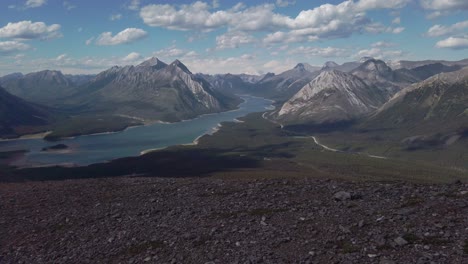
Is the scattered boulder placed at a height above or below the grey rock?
above

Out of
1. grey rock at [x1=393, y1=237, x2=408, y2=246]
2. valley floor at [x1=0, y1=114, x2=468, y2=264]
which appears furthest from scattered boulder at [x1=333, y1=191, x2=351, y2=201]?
grey rock at [x1=393, y1=237, x2=408, y2=246]

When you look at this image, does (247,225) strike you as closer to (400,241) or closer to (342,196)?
(342,196)

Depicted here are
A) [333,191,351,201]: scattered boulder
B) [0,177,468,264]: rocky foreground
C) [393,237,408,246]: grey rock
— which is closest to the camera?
[393,237,408,246]: grey rock

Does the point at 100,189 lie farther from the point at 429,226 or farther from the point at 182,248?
the point at 429,226

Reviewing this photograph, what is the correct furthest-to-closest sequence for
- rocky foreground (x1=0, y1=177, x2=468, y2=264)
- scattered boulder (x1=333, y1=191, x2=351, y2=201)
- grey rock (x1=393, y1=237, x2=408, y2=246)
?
1. scattered boulder (x1=333, y1=191, x2=351, y2=201)
2. rocky foreground (x1=0, y1=177, x2=468, y2=264)
3. grey rock (x1=393, y1=237, x2=408, y2=246)

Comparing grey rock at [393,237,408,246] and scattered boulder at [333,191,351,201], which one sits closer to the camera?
grey rock at [393,237,408,246]

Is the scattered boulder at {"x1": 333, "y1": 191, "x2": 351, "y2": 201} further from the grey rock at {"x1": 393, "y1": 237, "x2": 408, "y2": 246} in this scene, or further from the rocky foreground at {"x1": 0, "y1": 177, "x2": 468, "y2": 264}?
the grey rock at {"x1": 393, "y1": 237, "x2": 408, "y2": 246}

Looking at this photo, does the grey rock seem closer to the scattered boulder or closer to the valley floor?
the valley floor

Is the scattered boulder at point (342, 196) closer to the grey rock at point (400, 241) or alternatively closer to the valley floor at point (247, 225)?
the valley floor at point (247, 225)

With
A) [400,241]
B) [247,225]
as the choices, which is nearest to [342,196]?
[247,225]
